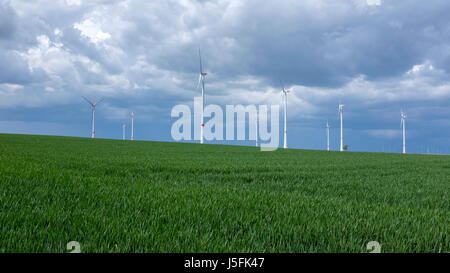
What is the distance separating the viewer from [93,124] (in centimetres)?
6362

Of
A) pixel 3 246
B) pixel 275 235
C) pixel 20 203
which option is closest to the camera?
pixel 3 246

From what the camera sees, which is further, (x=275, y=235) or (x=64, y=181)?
(x=64, y=181)

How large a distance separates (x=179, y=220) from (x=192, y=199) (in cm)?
129

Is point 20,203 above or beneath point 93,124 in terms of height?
beneath

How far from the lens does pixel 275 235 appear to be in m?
3.46

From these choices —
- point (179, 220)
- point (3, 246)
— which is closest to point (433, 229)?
point (179, 220)

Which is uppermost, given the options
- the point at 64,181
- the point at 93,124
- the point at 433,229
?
the point at 93,124
